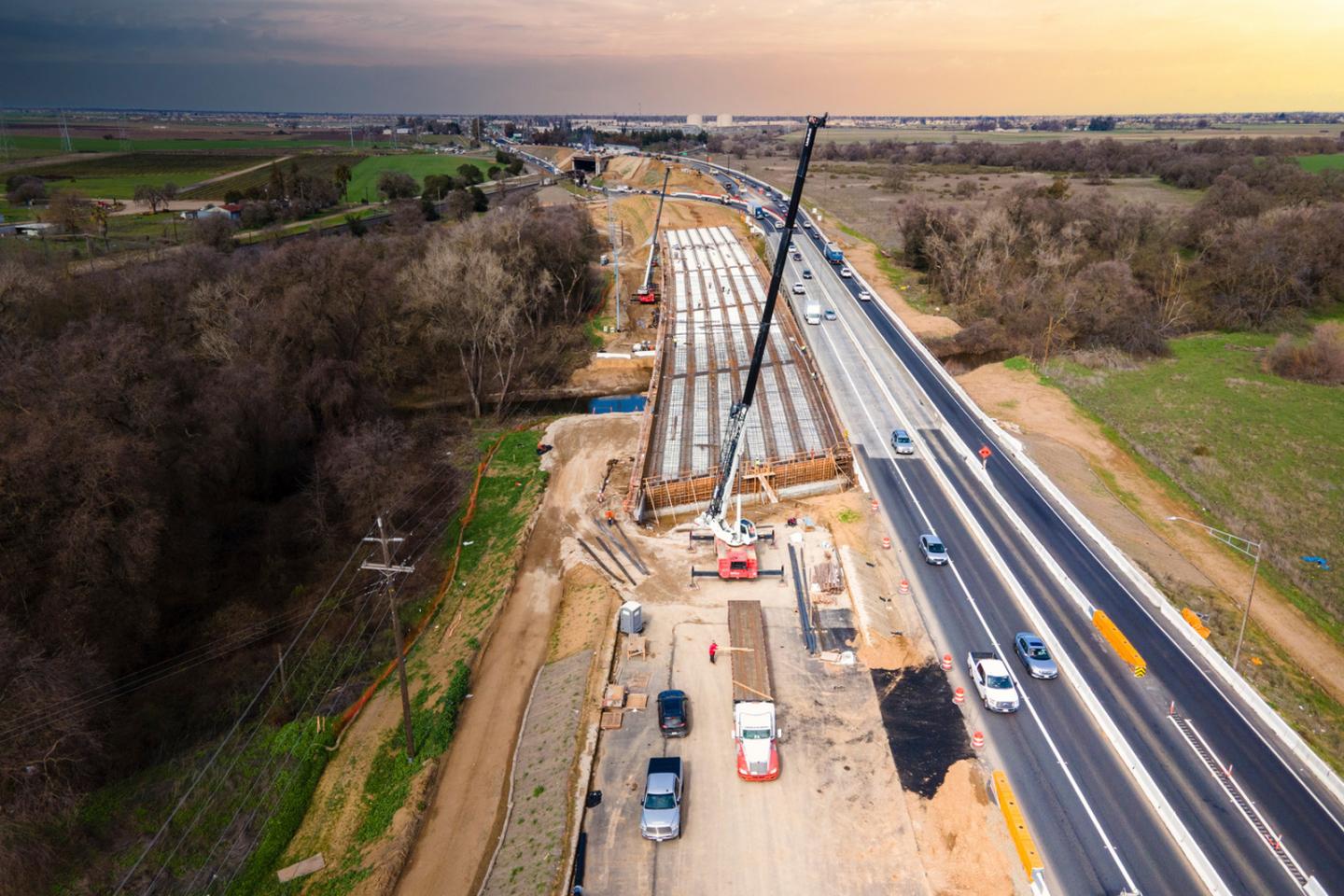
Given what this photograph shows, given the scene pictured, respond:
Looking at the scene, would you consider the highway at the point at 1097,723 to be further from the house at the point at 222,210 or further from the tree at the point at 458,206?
the house at the point at 222,210

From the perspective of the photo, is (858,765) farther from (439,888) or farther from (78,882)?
(78,882)

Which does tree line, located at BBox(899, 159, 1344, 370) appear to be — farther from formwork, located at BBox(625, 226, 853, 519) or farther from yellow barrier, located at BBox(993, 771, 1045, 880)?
yellow barrier, located at BBox(993, 771, 1045, 880)

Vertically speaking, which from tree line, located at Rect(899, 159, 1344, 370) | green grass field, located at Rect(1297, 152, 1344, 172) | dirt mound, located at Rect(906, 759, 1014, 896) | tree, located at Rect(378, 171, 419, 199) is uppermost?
green grass field, located at Rect(1297, 152, 1344, 172)

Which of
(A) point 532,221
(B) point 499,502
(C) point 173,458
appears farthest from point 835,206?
(C) point 173,458

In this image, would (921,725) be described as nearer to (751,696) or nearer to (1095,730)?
(1095,730)

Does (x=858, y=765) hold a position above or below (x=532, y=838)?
above

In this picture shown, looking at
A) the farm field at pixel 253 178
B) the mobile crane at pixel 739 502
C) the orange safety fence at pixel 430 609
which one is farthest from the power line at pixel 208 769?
the farm field at pixel 253 178

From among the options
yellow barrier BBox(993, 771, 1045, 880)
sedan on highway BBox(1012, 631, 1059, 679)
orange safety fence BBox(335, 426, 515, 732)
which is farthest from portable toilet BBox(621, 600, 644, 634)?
sedan on highway BBox(1012, 631, 1059, 679)
